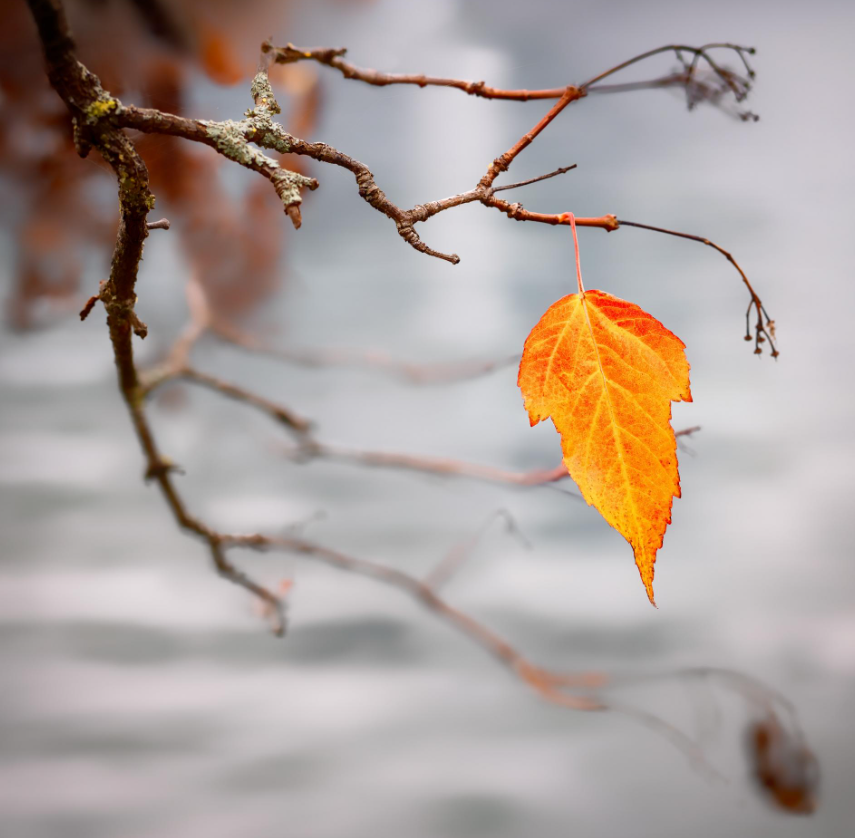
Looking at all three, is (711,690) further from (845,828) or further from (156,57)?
(156,57)

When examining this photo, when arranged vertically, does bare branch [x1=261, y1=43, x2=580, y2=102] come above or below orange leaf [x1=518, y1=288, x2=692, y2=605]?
above

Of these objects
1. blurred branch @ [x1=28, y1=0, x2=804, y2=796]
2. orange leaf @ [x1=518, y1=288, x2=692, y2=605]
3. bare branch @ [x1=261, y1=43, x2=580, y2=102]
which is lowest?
orange leaf @ [x1=518, y1=288, x2=692, y2=605]

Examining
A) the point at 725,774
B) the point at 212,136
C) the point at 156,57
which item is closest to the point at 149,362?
the point at 156,57

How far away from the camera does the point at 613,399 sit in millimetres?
165

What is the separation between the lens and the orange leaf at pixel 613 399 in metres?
0.15

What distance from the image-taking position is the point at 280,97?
30cm

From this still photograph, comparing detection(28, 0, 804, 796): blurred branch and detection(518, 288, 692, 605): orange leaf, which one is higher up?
detection(28, 0, 804, 796): blurred branch

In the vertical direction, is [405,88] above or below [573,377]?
above

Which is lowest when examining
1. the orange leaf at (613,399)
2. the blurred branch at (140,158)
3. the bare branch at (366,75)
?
the orange leaf at (613,399)

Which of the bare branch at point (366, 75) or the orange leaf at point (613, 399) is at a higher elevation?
the bare branch at point (366, 75)

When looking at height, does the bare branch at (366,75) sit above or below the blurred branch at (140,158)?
above

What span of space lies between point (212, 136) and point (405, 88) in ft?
0.80

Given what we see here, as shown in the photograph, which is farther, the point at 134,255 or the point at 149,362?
the point at 149,362

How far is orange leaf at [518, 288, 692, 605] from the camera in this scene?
15 centimetres
